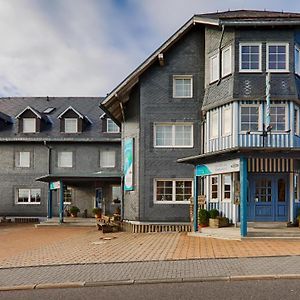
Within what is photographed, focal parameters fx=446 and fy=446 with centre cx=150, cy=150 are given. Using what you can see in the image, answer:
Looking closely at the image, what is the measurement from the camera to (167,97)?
875 inches

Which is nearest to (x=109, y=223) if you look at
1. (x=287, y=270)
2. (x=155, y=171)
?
(x=155, y=171)

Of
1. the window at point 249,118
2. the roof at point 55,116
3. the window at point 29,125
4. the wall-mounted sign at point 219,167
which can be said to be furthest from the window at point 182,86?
the window at point 29,125

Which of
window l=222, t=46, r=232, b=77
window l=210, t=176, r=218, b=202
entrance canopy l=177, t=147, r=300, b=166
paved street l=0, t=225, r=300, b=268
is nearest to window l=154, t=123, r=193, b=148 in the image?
window l=210, t=176, r=218, b=202

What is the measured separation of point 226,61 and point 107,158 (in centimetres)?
1442

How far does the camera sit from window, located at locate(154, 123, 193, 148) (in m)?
22.2

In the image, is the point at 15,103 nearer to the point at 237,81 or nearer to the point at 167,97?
the point at 167,97

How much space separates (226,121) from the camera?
19812 mm

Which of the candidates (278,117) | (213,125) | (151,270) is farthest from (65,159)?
(151,270)

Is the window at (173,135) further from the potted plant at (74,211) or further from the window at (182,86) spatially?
the potted plant at (74,211)

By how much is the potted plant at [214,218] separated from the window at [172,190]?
2398mm

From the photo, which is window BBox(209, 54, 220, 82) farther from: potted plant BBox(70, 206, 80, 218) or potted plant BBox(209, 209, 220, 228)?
potted plant BBox(70, 206, 80, 218)

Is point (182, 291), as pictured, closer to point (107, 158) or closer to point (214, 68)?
point (214, 68)

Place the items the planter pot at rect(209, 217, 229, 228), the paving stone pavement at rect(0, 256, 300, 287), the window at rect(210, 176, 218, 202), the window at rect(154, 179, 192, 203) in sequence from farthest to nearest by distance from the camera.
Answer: the window at rect(154, 179, 192, 203), the window at rect(210, 176, 218, 202), the planter pot at rect(209, 217, 229, 228), the paving stone pavement at rect(0, 256, 300, 287)

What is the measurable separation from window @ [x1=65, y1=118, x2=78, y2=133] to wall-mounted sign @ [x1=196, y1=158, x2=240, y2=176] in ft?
52.0
